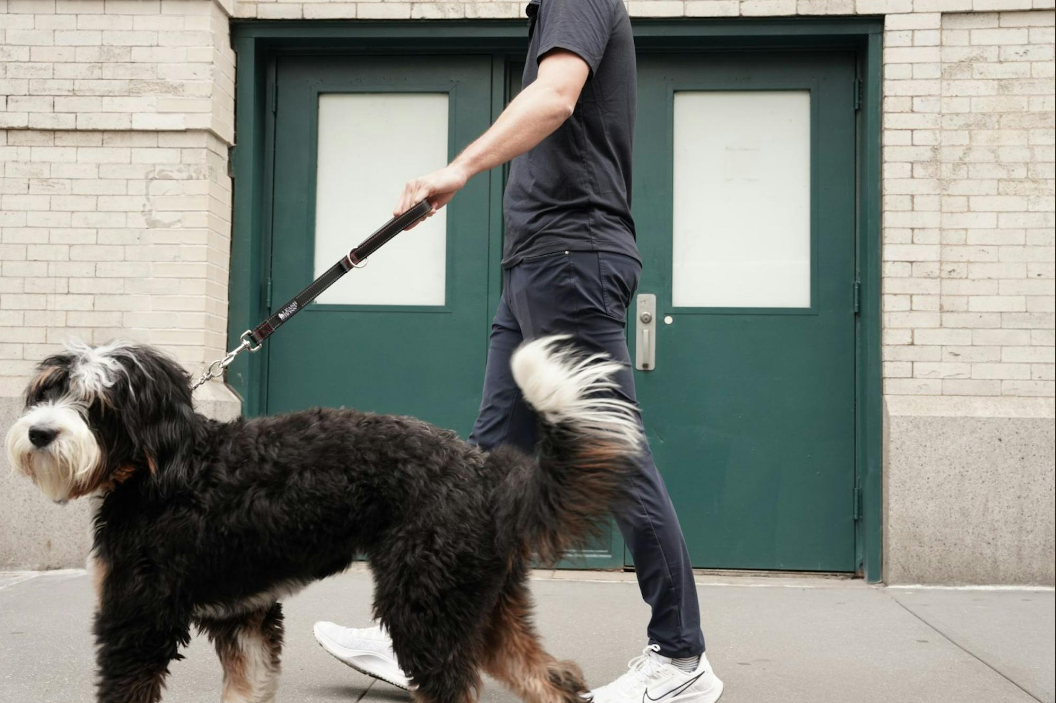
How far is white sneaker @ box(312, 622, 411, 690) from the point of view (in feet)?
11.8

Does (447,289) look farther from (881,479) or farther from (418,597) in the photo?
(418,597)

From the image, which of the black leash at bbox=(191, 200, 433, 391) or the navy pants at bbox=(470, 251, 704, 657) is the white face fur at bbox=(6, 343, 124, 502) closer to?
the black leash at bbox=(191, 200, 433, 391)

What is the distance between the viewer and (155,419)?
8.73 ft

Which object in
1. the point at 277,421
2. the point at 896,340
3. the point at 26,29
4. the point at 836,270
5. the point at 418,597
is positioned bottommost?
the point at 418,597

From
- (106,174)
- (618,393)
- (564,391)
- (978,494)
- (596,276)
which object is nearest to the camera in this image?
(564,391)

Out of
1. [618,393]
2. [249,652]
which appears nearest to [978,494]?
[618,393]

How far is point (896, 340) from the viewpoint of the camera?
5707 millimetres

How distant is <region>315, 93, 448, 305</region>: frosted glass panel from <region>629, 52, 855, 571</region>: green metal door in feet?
4.23

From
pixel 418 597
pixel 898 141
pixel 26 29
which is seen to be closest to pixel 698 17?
pixel 898 141

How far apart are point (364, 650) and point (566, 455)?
1.59 meters

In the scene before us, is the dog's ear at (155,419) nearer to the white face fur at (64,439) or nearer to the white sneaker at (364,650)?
the white face fur at (64,439)

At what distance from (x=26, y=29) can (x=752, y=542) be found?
519cm

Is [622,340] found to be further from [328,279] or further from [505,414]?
[328,279]

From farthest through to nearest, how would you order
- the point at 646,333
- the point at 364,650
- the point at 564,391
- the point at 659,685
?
the point at 646,333 < the point at 364,650 < the point at 659,685 < the point at 564,391
